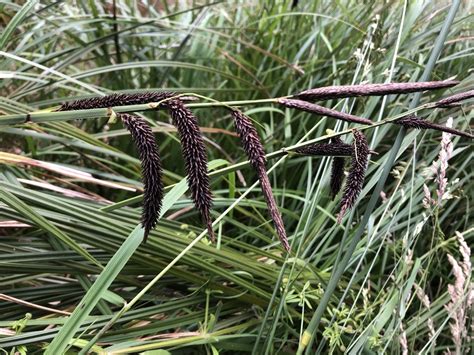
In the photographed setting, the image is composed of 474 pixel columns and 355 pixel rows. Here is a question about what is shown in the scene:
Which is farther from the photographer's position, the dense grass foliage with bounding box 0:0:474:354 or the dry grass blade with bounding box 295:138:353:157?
the dense grass foliage with bounding box 0:0:474:354

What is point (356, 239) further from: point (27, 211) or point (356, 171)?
point (27, 211)

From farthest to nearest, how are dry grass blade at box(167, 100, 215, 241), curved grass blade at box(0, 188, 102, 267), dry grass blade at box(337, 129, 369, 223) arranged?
curved grass blade at box(0, 188, 102, 267) < dry grass blade at box(337, 129, 369, 223) < dry grass blade at box(167, 100, 215, 241)

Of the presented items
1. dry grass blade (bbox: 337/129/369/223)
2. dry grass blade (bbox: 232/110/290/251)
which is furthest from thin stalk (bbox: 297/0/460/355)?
dry grass blade (bbox: 232/110/290/251)

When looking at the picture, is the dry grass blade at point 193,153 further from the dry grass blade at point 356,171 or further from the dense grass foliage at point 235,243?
the dry grass blade at point 356,171

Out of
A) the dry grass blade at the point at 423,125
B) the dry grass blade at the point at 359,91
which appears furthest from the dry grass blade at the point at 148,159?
the dry grass blade at the point at 423,125

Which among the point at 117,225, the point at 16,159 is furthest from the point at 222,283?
the point at 16,159

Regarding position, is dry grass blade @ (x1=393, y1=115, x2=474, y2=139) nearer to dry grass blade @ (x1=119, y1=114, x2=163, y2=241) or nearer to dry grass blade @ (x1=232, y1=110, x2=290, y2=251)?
dry grass blade @ (x1=232, y1=110, x2=290, y2=251)
